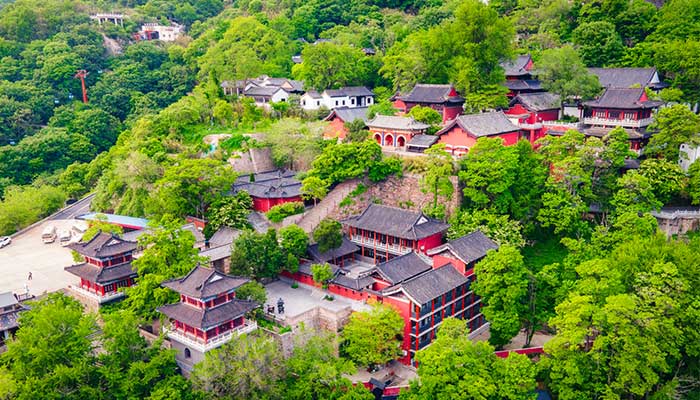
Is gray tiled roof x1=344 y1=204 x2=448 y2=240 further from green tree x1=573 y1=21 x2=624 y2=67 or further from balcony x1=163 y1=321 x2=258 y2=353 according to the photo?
green tree x1=573 y1=21 x2=624 y2=67

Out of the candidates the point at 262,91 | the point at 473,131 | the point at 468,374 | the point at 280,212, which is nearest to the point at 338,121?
the point at 280,212

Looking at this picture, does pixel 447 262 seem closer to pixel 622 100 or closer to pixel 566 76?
pixel 622 100

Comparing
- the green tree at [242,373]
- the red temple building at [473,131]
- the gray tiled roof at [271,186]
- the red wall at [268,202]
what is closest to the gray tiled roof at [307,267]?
the red wall at [268,202]

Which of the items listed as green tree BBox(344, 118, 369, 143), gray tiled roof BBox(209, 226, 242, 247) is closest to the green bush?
gray tiled roof BBox(209, 226, 242, 247)

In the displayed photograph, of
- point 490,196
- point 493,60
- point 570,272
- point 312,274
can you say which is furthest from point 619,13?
point 312,274

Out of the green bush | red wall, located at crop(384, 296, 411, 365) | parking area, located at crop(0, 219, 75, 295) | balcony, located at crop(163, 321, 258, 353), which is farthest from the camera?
the green bush

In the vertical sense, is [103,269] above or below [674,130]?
below
